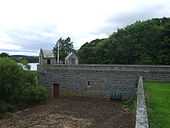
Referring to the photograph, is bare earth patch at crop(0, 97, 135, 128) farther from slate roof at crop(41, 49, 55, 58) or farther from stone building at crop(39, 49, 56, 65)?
slate roof at crop(41, 49, 55, 58)

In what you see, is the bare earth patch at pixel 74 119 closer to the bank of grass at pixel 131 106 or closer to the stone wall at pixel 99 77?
the bank of grass at pixel 131 106

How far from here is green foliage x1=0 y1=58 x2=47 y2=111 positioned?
21.1 m

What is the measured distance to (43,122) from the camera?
15.8 m

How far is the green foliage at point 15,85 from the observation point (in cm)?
2109

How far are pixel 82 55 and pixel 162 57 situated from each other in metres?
16.0

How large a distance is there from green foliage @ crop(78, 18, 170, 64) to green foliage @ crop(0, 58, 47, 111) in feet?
57.6

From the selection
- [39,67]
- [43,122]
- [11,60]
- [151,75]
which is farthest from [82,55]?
[43,122]

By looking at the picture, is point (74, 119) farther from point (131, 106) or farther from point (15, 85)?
point (15, 85)

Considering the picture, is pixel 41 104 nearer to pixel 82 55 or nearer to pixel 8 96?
pixel 8 96

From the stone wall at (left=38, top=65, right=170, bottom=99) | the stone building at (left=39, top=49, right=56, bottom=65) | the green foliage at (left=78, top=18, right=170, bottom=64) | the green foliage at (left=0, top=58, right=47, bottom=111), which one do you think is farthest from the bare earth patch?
the stone building at (left=39, top=49, right=56, bottom=65)

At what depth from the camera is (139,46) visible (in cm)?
3953

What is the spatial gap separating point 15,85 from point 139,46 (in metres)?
21.5

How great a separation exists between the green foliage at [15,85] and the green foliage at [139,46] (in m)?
17.6

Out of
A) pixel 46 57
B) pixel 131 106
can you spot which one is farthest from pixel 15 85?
pixel 46 57
